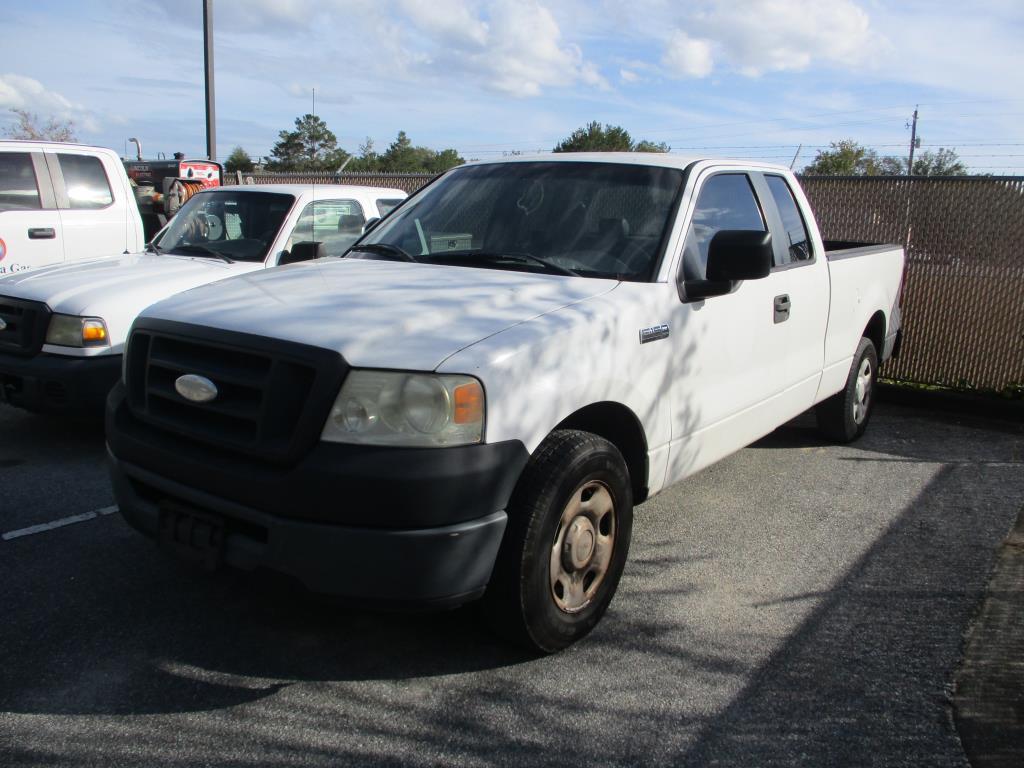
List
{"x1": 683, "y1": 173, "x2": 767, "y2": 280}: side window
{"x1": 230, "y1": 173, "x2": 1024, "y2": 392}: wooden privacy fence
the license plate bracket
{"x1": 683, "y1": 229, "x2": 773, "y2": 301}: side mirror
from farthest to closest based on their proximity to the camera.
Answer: {"x1": 230, "y1": 173, "x2": 1024, "y2": 392}: wooden privacy fence → {"x1": 683, "y1": 173, "x2": 767, "y2": 280}: side window → {"x1": 683, "y1": 229, "x2": 773, "y2": 301}: side mirror → the license plate bracket

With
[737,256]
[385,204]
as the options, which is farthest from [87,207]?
[737,256]

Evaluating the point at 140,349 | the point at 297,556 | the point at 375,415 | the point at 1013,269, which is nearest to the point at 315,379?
the point at 375,415

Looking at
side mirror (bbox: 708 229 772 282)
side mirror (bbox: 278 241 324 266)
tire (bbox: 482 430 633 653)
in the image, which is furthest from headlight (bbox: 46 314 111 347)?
side mirror (bbox: 708 229 772 282)

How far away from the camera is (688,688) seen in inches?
132

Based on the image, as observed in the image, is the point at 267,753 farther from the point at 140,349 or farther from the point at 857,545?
the point at 857,545

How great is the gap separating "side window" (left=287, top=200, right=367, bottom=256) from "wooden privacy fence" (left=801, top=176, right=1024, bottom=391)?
182 inches

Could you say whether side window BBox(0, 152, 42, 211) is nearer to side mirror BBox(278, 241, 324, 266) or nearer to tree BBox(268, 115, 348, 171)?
side mirror BBox(278, 241, 324, 266)

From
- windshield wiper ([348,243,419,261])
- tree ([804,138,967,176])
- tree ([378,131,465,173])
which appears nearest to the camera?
windshield wiper ([348,243,419,261])

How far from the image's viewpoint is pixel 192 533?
3.21 m

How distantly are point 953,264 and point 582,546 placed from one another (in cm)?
650

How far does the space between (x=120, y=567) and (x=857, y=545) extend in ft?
12.0

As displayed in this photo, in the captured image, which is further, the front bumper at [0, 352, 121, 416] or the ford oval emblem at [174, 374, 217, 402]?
the front bumper at [0, 352, 121, 416]

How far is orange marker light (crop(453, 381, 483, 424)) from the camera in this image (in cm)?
296

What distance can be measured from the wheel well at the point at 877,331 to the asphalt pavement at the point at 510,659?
1885 mm
